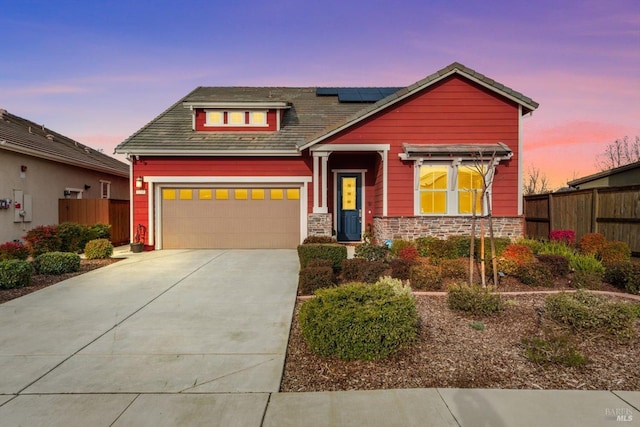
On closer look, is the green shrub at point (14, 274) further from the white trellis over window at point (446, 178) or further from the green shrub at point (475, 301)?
the white trellis over window at point (446, 178)

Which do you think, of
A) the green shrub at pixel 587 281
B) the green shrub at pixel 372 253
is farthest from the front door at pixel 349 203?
the green shrub at pixel 587 281

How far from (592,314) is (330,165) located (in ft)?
31.2

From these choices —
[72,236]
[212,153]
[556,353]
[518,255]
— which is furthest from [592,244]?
[72,236]

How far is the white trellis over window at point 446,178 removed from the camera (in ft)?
35.1

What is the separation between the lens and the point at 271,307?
5.66 metres

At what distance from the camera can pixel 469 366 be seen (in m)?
3.58

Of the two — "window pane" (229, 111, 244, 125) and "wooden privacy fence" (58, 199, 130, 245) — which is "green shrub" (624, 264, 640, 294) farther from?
"wooden privacy fence" (58, 199, 130, 245)

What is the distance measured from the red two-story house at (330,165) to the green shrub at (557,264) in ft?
11.4

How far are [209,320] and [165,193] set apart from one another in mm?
8990

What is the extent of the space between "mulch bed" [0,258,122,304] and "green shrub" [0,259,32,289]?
0.11 m

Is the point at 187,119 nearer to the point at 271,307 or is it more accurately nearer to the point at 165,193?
the point at 165,193

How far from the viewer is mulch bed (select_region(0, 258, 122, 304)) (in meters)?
6.50

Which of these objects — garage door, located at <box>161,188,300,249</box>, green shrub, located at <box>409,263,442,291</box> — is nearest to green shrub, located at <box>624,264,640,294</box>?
green shrub, located at <box>409,263,442,291</box>

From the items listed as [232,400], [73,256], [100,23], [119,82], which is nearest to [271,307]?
[232,400]
